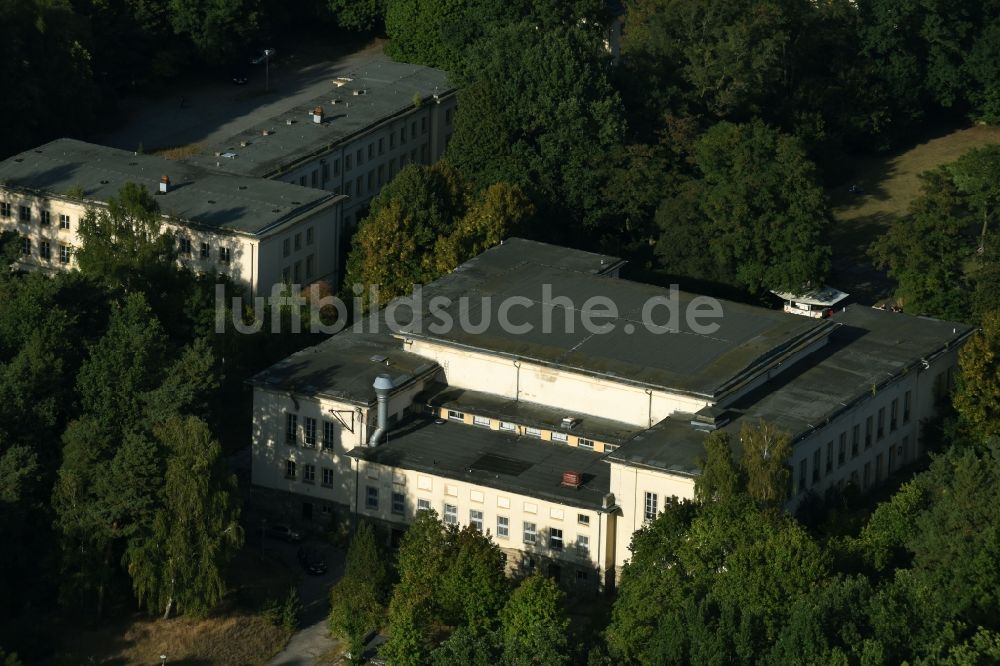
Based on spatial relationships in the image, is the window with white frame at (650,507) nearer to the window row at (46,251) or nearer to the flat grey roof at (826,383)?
the flat grey roof at (826,383)

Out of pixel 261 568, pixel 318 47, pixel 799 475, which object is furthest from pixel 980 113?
pixel 261 568

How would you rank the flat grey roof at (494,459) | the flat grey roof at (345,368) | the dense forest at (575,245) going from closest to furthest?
the dense forest at (575,245) < the flat grey roof at (494,459) < the flat grey roof at (345,368)

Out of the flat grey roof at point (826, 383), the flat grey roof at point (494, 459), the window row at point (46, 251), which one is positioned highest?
the flat grey roof at point (826, 383)

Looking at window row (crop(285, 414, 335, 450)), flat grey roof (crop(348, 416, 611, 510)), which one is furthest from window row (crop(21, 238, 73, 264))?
flat grey roof (crop(348, 416, 611, 510))

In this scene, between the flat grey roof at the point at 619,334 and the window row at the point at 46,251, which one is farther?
the window row at the point at 46,251

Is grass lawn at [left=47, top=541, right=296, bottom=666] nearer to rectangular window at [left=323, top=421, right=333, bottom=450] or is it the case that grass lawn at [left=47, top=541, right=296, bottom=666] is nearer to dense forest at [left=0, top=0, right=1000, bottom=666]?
dense forest at [left=0, top=0, right=1000, bottom=666]

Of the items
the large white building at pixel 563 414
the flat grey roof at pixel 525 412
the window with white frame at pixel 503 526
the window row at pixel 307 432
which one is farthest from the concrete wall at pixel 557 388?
the window with white frame at pixel 503 526

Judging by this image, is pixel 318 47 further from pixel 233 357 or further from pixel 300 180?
pixel 233 357
